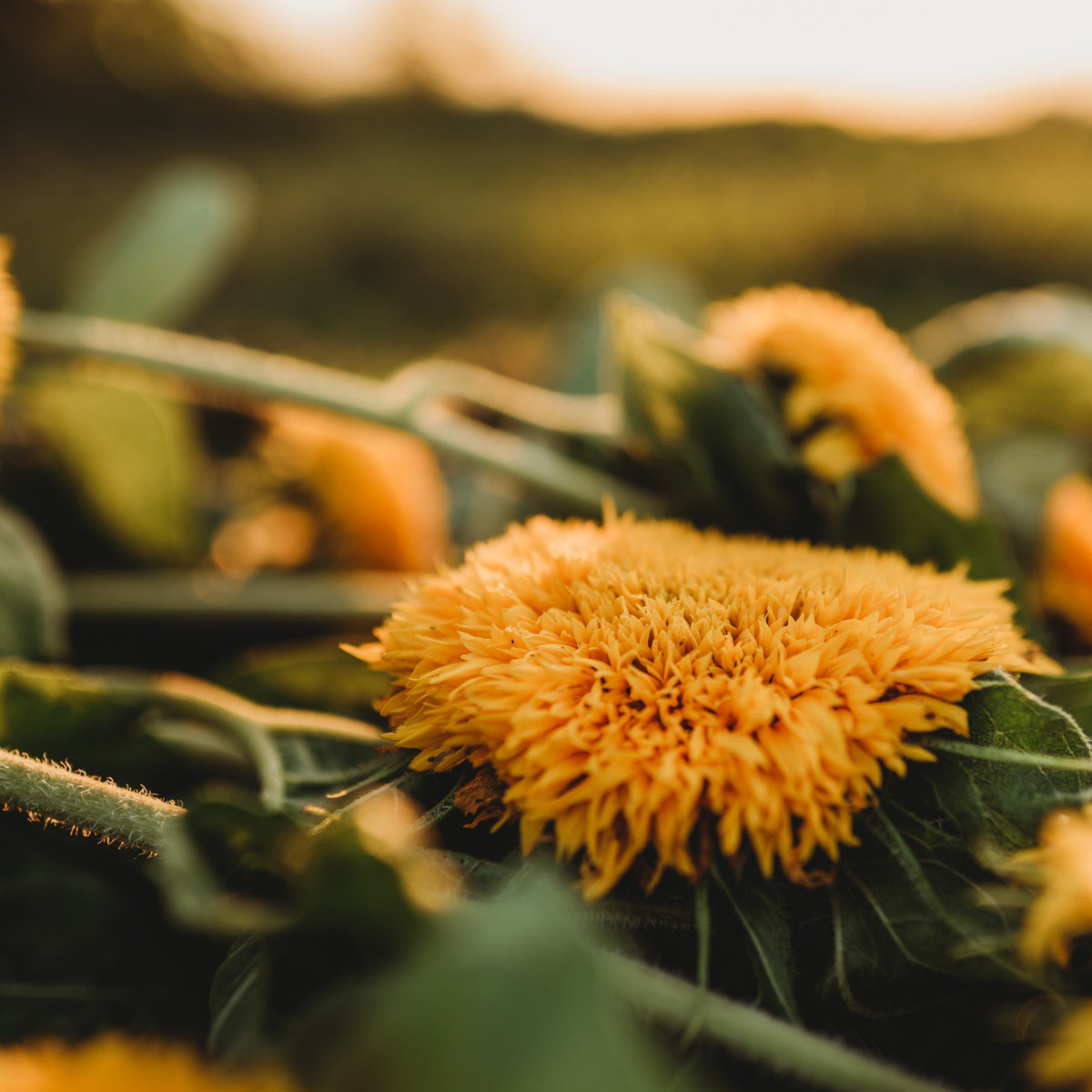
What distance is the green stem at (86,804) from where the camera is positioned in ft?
0.76

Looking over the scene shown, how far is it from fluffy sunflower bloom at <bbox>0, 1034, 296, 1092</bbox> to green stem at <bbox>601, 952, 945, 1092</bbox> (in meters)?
0.08

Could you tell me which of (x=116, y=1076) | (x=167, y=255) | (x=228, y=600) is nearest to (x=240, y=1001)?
(x=116, y=1076)

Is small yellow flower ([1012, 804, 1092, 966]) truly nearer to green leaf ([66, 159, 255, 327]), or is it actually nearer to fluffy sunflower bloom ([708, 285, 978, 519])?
fluffy sunflower bloom ([708, 285, 978, 519])

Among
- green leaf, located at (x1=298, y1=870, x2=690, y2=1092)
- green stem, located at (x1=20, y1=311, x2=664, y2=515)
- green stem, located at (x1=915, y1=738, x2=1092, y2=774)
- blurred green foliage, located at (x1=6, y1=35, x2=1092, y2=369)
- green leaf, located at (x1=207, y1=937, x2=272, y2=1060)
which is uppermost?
blurred green foliage, located at (x1=6, y1=35, x2=1092, y2=369)

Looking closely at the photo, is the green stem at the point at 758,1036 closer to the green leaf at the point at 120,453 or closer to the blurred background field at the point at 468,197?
the green leaf at the point at 120,453

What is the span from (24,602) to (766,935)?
1.24ft

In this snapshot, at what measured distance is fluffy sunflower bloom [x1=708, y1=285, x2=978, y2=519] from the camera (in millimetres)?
402

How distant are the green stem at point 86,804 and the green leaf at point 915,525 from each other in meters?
0.29

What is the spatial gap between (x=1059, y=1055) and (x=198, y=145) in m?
3.85

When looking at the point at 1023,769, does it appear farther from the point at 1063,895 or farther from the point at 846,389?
the point at 846,389

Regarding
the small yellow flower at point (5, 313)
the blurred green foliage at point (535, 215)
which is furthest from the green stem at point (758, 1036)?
the blurred green foliage at point (535, 215)

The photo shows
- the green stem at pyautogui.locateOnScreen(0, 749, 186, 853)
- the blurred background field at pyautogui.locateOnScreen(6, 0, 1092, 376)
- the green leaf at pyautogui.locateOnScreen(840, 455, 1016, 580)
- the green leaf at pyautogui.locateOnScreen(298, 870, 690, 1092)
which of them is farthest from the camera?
the blurred background field at pyautogui.locateOnScreen(6, 0, 1092, 376)

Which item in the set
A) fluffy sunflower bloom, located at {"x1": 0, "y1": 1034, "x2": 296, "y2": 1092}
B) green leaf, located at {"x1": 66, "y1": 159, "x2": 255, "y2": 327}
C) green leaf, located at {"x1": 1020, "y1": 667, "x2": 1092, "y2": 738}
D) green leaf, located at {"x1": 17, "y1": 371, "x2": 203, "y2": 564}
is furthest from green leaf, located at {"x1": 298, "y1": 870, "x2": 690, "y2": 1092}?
green leaf, located at {"x1": 66, "y1": 159, "x2": 255, "y2": 327}

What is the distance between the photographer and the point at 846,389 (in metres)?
0.40
